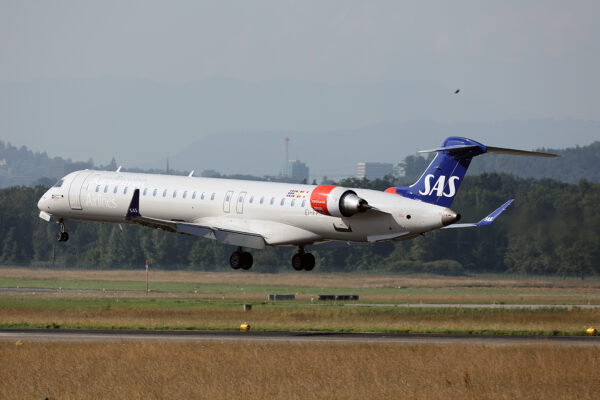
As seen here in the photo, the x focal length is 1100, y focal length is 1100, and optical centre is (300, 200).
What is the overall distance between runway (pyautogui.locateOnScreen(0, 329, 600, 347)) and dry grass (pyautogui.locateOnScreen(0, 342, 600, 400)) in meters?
3.79

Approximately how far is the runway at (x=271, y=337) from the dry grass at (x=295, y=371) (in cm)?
379

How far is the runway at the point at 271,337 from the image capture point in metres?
49.6

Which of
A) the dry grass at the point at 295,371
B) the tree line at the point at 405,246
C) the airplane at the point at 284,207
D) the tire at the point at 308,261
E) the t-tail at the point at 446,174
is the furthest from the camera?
the tree line at the point at 405,246

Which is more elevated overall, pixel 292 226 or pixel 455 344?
pixel 292 226

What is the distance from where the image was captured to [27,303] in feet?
262

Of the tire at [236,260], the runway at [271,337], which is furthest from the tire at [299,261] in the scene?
the runway at [271,337]

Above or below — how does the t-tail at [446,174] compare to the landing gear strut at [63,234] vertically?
above

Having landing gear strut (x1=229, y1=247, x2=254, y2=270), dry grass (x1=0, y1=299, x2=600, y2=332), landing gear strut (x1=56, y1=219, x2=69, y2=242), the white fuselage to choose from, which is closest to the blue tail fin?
the white fuselage

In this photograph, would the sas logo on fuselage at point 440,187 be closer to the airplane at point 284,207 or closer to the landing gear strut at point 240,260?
the airplane at point 284,207

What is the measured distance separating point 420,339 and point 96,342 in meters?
14.9

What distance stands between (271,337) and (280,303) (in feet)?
110

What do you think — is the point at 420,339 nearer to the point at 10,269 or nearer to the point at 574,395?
the point at 574,395

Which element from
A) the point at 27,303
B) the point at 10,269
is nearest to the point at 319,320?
the point at 27,303

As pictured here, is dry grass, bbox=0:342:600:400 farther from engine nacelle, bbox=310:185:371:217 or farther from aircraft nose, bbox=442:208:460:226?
engine nacelle, bbox=310:185:371:217
